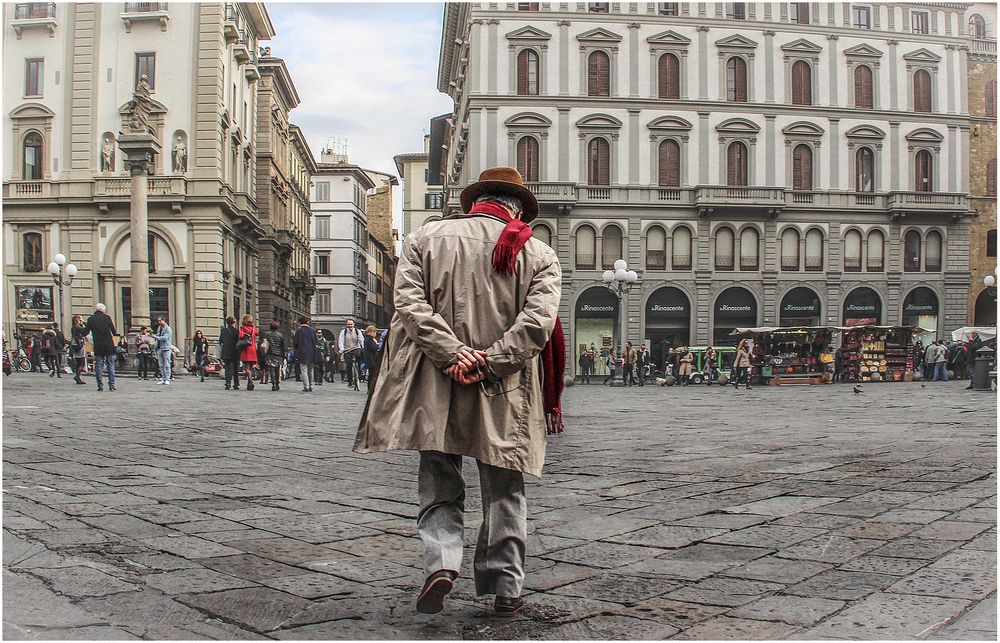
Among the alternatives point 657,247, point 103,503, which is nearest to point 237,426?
point 103,503

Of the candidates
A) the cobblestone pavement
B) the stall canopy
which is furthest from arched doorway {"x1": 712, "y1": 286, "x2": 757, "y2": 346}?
the cobblestone pavement

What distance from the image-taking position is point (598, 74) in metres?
41.3

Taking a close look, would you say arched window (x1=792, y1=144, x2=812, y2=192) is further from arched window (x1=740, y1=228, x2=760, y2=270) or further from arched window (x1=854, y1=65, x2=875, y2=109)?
arched window (x1=854, y1=65, x2=875, y2=109)

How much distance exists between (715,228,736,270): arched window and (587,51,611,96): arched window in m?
7.33

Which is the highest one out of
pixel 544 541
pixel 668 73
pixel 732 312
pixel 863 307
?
pixel 668 73

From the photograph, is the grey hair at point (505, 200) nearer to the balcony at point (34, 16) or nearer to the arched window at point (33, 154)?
the balcony at point (34, 16)

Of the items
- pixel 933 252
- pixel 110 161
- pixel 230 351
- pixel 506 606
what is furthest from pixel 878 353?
pixel 506 606

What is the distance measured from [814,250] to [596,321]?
972cm

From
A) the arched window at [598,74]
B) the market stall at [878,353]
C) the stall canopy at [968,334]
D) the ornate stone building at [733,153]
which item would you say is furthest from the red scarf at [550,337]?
the arched window at [598,74]

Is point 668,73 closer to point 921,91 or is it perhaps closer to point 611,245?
point 611,245

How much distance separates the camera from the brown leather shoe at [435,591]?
3.38 meters

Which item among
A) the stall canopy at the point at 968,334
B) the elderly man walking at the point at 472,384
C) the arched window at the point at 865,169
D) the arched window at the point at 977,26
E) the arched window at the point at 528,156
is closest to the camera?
the elderly man walking at the point at 472,384

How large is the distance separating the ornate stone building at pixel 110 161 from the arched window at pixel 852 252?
24.9 metres

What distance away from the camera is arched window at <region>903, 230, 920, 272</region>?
4272 cm
